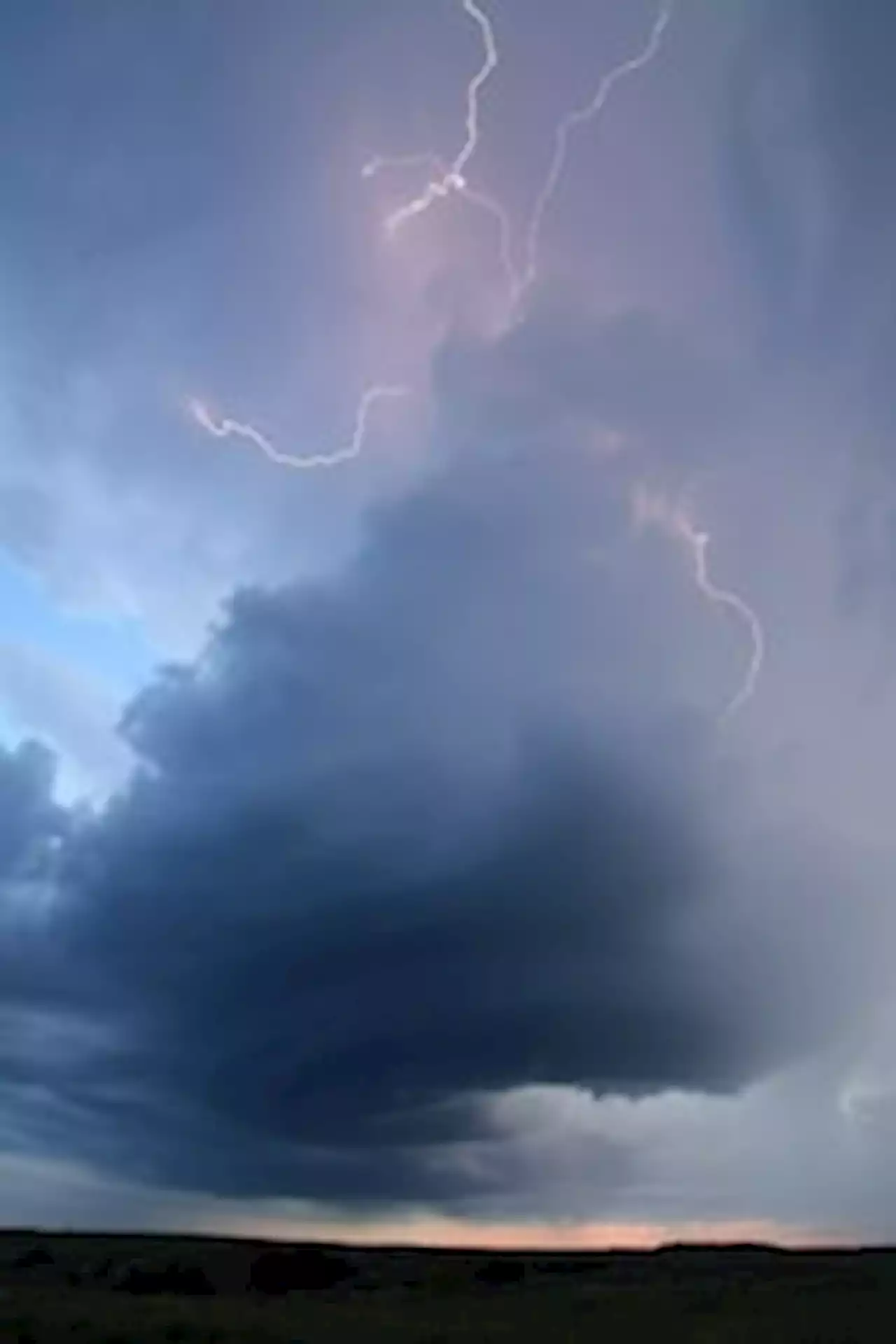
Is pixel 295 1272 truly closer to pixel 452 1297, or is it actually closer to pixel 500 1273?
pixel 500 1273

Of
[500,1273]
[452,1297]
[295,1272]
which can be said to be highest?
[500,1273]

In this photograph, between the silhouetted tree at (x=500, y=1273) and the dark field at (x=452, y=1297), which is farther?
the silhouetted tree at (x=500, y=1273)

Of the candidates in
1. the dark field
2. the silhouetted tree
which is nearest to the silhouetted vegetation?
the dark field

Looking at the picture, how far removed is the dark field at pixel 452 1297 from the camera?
133 feet

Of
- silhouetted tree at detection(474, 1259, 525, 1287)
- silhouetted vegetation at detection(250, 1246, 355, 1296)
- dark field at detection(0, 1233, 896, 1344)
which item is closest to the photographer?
dark field at detection(0, 1233, 896, 1344)

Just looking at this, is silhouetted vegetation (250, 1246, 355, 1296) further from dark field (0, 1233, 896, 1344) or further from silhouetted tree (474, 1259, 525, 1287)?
silhouetted tree (474, 1259, 525, 1287)

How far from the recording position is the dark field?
133 feet

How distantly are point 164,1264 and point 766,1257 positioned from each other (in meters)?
24.4

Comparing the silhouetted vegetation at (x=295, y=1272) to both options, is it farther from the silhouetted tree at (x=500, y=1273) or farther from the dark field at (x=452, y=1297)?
the silhouetted tree at (x=500, y=1273)

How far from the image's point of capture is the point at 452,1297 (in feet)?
179

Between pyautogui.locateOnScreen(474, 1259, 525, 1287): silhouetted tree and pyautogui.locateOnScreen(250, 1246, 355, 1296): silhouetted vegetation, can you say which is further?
pyautogui.locateOnScreen(250, 1246, 355, 1296): silhouetted vegetation

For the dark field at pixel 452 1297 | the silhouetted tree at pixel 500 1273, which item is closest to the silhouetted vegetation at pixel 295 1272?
the dark field at pixel 452 1297

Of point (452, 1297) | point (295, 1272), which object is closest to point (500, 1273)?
point (295, 1272)

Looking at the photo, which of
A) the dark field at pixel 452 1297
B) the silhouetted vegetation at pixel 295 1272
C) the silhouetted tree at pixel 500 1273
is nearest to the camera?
the dark field at pixel 452 1297
